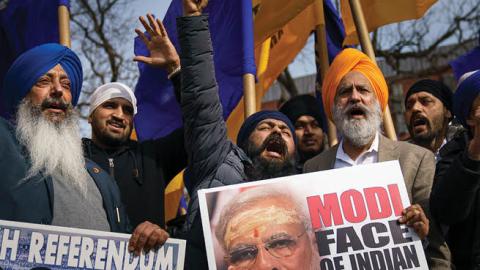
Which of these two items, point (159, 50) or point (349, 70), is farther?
point (159, 50)

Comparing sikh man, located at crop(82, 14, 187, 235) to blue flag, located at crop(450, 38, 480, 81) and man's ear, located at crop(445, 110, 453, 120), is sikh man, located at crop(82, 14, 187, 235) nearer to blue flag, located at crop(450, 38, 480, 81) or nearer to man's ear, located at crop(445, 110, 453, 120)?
man's ear, located at crop(445, 110, 453, 120)

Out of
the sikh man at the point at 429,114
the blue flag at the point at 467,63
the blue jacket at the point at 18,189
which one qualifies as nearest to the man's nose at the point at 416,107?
the sikh man at the point at 429,114

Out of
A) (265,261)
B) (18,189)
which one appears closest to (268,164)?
(265,261)

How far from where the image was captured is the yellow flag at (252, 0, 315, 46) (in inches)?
240

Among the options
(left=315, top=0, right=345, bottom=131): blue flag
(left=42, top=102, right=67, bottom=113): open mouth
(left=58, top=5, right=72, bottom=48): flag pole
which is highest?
(left=315, top=0, right=345, bottom=131): blue flag

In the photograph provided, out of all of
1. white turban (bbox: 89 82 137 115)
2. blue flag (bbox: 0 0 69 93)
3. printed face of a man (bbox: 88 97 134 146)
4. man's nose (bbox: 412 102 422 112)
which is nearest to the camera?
printed face of a man (bbox: 88 97 134 146)

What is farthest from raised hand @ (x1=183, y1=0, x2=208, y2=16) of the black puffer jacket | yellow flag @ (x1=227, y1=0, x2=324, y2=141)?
yellow flag @ (x1=227, y1=0, x2=324, y2=141)

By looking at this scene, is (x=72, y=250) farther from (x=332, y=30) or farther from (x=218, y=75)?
(x=332, y=30)

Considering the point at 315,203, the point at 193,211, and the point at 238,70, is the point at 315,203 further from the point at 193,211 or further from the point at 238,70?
the point at 238,70

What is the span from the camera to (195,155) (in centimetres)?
310

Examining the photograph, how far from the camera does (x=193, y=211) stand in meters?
3.01

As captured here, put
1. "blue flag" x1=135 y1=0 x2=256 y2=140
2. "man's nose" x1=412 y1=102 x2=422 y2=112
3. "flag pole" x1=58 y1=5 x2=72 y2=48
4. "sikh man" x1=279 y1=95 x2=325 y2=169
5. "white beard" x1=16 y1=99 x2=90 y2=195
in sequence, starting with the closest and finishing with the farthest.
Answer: "white beard" x1=16 y1=99 x2=90 y2=195
"man's nose" x1=412 y1=102 x2=422 y2=112
"flag pole" x1=58 y1=5 x2=72 y2=48
"blue flag" x1=135 y1=0 x2=256 y2=140
"sikh man" x1=279 y1=95 x2=325 y2=169

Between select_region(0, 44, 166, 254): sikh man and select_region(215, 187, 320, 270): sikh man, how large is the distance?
0.31 meters

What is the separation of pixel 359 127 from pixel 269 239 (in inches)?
36.8
